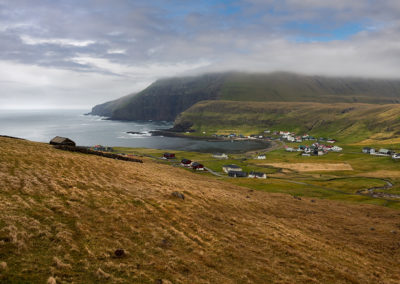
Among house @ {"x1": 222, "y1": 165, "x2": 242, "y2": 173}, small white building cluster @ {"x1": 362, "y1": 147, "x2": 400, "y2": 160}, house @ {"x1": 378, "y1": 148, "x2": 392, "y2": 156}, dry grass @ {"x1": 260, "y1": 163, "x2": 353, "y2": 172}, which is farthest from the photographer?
house @ {"x1": 378, "y1": 148, "x2": 392, "y2": 156}

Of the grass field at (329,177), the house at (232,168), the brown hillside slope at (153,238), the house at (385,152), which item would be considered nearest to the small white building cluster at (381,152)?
the house at (385,152)

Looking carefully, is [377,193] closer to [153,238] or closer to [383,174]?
[383,174]

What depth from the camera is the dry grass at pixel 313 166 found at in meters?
129

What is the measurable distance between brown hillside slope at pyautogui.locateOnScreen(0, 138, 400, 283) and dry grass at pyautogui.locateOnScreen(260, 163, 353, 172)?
320 feet

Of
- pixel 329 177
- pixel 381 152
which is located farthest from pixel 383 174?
pixel 381 152

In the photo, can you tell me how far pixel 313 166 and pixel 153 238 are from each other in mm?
135476

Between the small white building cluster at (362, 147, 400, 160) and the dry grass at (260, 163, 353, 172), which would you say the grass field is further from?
the small white building cluster at (362, 147, 400, 160)

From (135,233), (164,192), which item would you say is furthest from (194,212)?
(135,233)

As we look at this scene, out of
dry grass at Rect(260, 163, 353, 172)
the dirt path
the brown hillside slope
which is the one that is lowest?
the dirt path

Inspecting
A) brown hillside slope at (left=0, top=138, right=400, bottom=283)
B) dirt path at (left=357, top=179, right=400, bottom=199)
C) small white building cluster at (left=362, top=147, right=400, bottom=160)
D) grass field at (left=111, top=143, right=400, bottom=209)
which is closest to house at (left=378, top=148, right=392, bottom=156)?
→ small white building cluster at (left=362, top=147, right=400, bottom=160)

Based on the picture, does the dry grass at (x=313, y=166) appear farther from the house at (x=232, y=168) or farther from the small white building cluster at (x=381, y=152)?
the small white building cluster at (x=381, y=152)

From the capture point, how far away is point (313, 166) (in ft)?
449

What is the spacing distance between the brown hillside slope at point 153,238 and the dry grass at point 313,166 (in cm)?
9766

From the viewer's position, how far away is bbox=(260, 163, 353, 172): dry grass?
129 m
